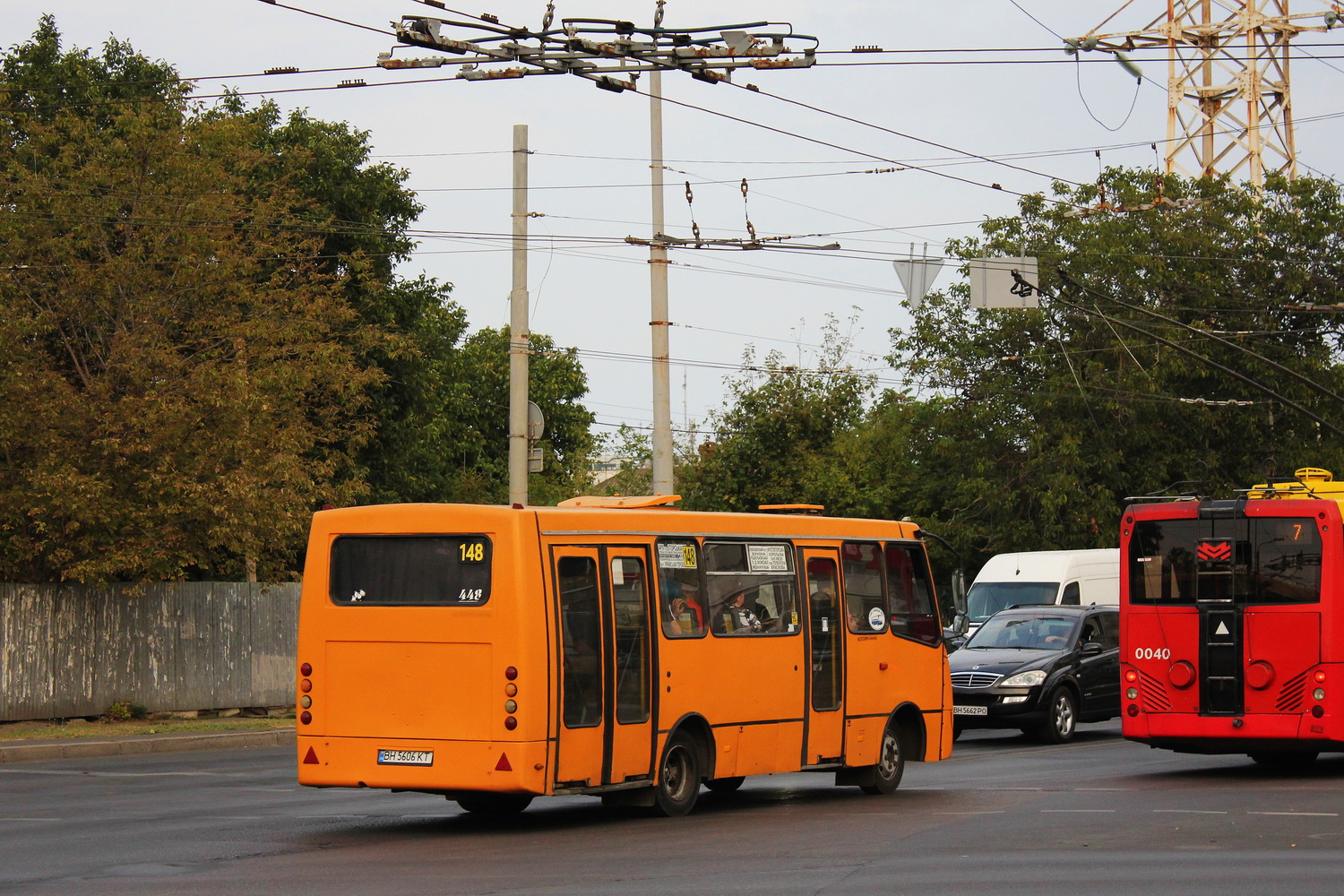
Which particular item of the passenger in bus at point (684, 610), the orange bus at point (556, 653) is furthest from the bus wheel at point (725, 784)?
the passenger in bus at point (684, 610)

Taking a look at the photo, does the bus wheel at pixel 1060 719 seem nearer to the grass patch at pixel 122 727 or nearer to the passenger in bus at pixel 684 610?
the passenger in bus at pixel 684 610

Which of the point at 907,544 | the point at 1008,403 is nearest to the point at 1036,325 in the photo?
the point at 1008,403

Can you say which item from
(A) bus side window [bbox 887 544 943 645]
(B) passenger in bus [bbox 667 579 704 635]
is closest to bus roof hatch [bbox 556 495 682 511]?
(B) passenger in bus [bbox 667 579 704 635]

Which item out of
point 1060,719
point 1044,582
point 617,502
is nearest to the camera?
point 617,502

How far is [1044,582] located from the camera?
100 ft

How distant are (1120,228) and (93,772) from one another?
3227cm

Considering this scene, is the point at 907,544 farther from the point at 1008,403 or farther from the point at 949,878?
the point at 1008,403

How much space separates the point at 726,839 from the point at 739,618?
2.49 metres

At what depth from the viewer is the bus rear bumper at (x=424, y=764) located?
12055 mm

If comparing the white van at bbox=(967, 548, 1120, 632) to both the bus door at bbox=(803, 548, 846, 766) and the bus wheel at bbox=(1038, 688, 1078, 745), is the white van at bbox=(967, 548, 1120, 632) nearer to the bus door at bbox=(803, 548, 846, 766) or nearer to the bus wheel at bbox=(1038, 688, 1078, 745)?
the bus wheel at bbox=(1038, 688, 1078, 745)

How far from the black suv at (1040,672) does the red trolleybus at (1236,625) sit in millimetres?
4210

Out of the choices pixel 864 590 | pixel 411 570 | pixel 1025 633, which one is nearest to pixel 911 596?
pixel 864 590

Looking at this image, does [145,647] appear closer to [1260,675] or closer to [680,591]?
[680,591]

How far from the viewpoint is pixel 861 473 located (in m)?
51.9
